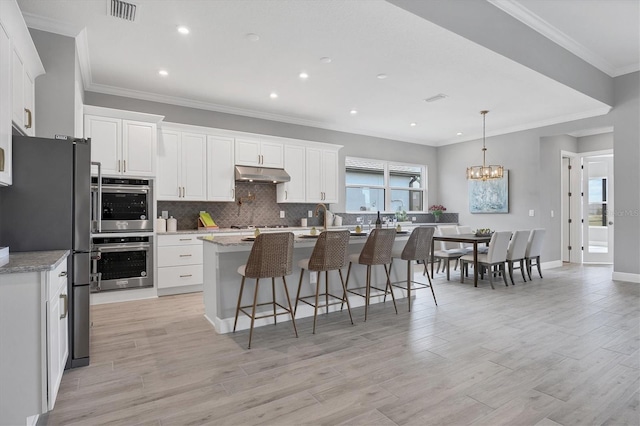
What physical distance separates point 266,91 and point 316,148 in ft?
5.66

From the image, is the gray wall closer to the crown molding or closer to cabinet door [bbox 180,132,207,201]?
cabinet door [bbox 180,132,207,201]

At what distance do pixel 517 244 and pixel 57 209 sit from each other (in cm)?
607

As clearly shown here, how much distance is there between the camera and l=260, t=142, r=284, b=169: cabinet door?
20.1 feet

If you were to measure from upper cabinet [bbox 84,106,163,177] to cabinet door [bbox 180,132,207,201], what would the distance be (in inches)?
20.4

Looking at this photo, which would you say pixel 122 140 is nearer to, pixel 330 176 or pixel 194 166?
pixel 194 166

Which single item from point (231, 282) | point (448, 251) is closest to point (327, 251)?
point (231, 282)

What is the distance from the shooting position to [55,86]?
3.46 metres

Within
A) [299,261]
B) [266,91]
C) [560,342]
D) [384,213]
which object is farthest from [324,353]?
[384,213]

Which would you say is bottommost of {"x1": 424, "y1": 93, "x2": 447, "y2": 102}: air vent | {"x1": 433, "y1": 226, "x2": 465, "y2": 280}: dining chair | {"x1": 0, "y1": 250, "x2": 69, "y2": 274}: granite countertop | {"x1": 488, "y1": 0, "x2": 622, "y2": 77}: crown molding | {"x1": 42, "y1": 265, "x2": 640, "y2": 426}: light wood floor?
{"x1": 42, "y1": 265, "x2": 640, "y2": 426}: light wood floor

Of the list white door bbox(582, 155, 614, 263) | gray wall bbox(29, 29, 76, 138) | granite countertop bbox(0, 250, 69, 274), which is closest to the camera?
granite countertop bbox(0, 250, 69, 274)

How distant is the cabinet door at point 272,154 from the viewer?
6141mm

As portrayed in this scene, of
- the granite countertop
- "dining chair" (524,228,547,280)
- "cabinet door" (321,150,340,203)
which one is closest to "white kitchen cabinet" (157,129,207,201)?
"cabinet door" (321,150,340,203)

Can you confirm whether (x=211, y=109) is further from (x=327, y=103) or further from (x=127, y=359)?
(x=127, y=359)

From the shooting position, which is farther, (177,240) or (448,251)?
(448,251)
